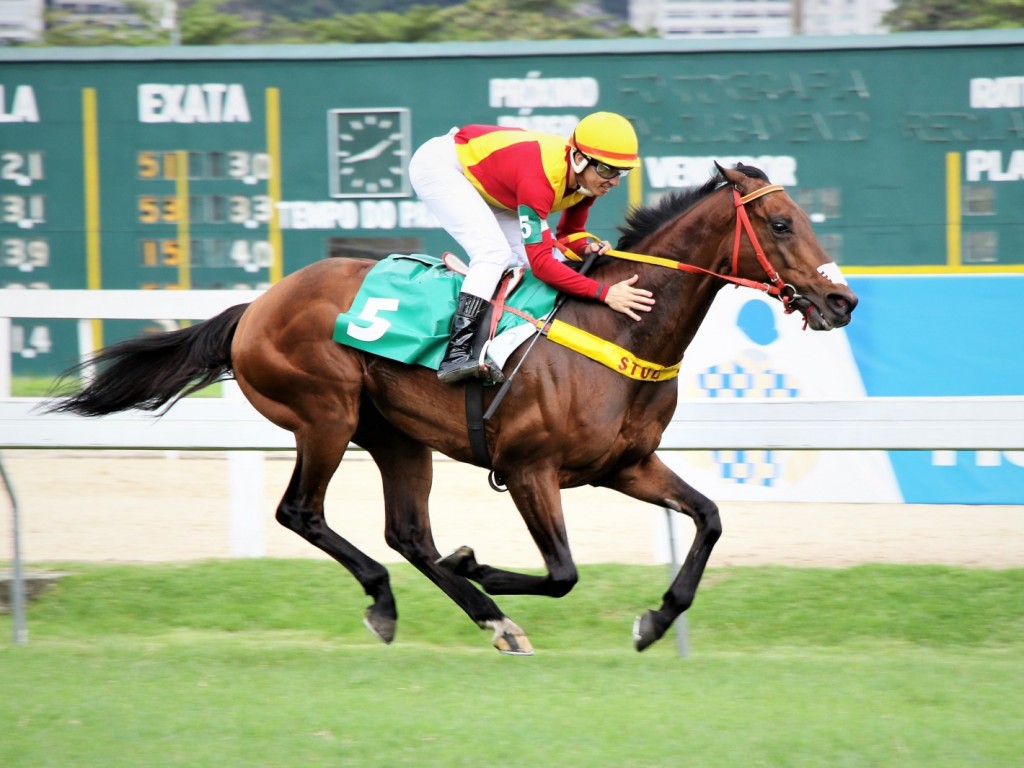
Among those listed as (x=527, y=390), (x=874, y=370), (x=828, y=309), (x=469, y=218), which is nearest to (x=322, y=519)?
(x=527, y=390)

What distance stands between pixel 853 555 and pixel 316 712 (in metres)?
3.38

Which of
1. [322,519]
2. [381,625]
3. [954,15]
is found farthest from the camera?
[954,15]

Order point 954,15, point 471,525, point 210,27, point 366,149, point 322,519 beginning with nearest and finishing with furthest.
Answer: point 322,519 → point 471,525 → point 366,149 → point 954,15 → point 210,27

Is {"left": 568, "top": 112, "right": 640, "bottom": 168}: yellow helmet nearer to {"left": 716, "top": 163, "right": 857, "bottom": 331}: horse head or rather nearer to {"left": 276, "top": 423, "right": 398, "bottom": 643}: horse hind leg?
{"left": 716, "top": 163, "right": 857, "bottom": 331}: horse head

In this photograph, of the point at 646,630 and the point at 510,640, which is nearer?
the point at 646,630

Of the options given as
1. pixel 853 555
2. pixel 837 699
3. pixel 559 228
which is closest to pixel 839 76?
pixel 853 555

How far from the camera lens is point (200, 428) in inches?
235

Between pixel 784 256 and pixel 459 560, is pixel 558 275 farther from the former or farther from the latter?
pixel 459 560

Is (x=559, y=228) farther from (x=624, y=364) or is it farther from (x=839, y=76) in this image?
(x=839, y=76)

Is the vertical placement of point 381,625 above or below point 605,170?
below

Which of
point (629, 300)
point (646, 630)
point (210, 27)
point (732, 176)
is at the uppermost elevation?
point (210, 27)

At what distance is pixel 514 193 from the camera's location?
5.07 meters

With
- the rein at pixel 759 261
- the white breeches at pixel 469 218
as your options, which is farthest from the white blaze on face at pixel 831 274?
the white breeches at pixel 469 218

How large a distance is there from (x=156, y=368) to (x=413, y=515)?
1220mm
